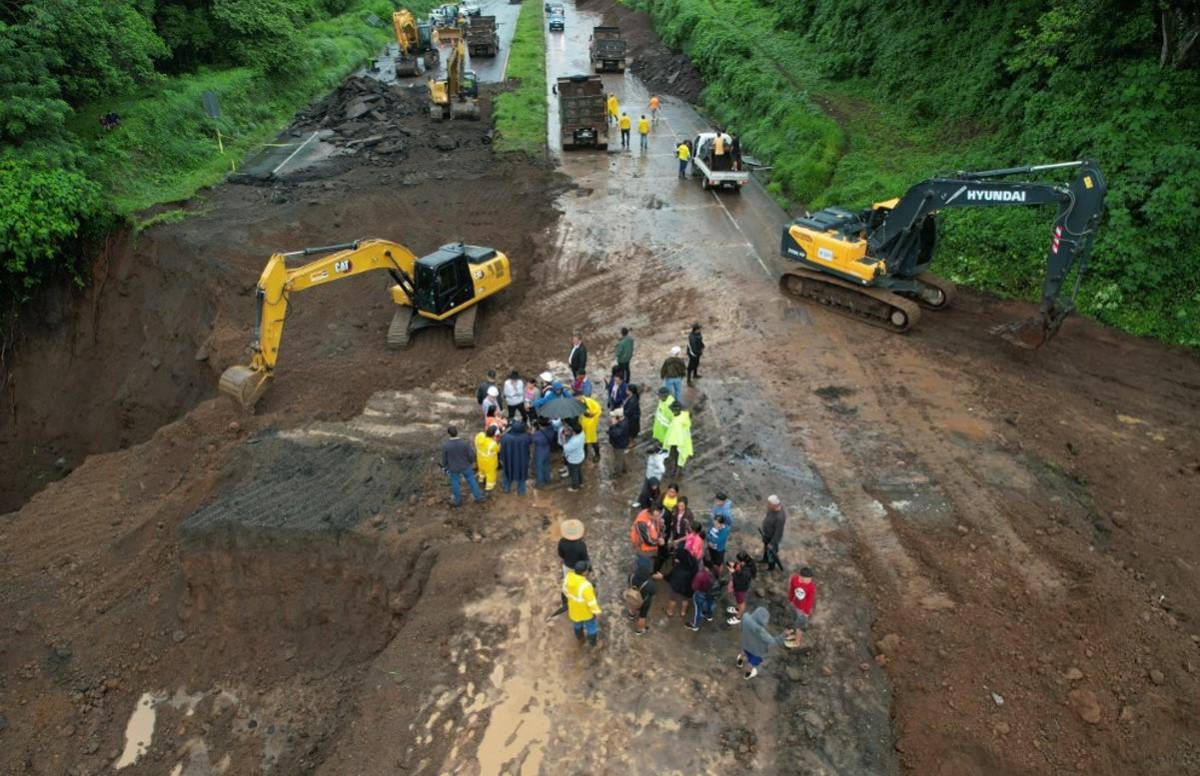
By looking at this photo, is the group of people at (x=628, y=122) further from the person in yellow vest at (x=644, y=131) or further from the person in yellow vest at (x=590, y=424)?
the person in yellow vest at (x=590, y=424)

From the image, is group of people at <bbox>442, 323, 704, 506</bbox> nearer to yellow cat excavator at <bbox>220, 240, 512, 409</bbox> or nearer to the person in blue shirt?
the person in blue shirt

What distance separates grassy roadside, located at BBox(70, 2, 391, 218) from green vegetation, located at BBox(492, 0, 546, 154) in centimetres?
993

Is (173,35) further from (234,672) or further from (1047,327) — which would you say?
Result: (1047,327)

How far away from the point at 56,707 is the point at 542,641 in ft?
23.2

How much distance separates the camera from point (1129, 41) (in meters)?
18.6

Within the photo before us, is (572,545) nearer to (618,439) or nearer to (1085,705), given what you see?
(618,439)

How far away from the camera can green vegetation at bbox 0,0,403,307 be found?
780 inches

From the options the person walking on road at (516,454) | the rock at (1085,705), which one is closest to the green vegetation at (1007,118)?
the rock at (1085,705)

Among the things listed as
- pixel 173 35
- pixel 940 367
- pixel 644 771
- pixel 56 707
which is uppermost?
pixel 173 35

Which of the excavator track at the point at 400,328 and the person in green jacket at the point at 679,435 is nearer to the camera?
the person in green jacket at the point at 679,435

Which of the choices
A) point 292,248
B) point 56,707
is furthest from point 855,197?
point 56,707

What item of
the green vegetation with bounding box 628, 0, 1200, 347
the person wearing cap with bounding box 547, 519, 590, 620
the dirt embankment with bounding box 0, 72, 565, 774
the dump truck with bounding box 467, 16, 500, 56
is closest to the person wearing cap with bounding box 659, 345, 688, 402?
the dirt embankment with bounding box 0, 72, 565, 774

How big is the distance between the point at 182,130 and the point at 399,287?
1584 cm

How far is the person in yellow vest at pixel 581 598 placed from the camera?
890 centimetres
